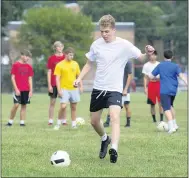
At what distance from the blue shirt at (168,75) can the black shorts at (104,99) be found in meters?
4.88

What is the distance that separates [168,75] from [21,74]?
13.6 ft

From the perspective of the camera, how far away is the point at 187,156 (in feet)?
31.9

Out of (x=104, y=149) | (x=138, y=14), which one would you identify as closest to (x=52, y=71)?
(x=104, y=149)

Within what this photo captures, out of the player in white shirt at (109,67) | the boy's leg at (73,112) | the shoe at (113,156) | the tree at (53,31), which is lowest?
the tree at (53,31)

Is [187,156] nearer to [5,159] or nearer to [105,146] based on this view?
[105,146]

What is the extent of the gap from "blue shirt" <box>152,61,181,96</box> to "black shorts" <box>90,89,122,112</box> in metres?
4.88

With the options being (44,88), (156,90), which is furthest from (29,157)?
(44,88)

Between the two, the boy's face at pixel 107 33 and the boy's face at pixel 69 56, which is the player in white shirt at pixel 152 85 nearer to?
the boy's face at pixel 69 56

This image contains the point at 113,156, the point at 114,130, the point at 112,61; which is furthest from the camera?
the point at 112,61

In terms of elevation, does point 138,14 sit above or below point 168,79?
below

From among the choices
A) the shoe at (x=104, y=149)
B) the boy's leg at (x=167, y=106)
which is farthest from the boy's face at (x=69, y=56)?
the shoe at (x=104, y=149)

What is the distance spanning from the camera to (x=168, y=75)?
14484mm

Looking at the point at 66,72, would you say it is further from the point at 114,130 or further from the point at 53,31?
the point at 53,31

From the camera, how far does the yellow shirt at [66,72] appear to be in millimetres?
15445
